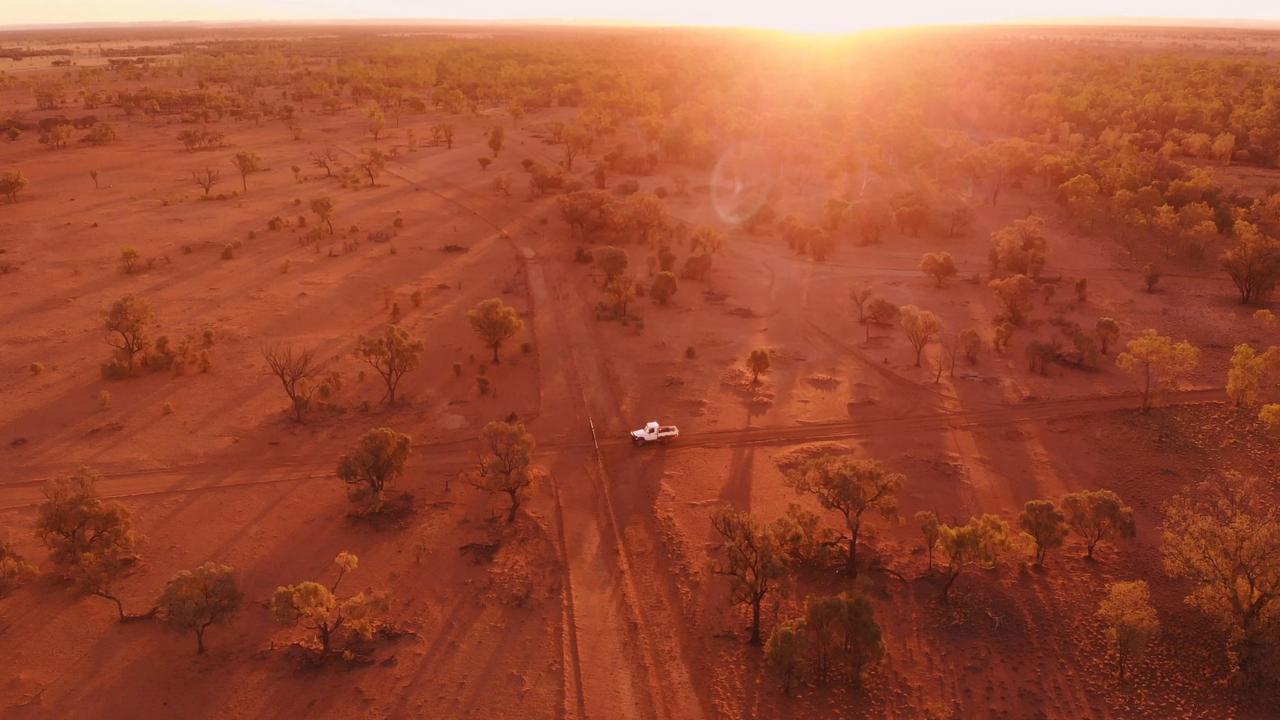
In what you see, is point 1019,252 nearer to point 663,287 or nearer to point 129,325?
point 663,287

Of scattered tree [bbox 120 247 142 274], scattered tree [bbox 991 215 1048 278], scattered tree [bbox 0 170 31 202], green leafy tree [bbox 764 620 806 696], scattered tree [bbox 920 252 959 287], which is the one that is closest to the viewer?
green leafy tree [bbox 764 620 806 696]

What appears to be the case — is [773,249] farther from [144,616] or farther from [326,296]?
[144,616]

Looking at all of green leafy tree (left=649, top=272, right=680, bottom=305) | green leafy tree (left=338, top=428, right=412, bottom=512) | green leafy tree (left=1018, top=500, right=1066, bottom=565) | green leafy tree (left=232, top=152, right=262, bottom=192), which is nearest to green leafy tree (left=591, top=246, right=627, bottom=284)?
green leafy tree (left=649, top=272, right=680, bottom=305)

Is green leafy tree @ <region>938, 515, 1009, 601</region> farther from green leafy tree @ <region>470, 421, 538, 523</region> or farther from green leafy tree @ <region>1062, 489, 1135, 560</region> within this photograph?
green leafy tree @ <region>470, 421, 538, 523</region>

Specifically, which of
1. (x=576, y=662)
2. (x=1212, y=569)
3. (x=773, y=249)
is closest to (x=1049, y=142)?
(x=773, y=249)

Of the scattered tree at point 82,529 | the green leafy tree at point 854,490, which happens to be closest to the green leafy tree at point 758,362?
the green leafy tree at point 854,490

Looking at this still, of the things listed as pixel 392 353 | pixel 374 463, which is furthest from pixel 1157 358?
pixel 392 353

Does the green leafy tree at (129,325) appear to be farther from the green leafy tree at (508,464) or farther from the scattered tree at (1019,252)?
the scattered tree at (1019,252)
